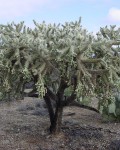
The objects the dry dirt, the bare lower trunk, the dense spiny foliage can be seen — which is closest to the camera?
the dense spiny foliage

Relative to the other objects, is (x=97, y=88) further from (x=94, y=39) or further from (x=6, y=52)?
(x=6, y=52)

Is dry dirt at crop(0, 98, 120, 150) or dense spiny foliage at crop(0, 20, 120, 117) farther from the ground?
dense spiny foliage at crop(0, 20, 120, 117)

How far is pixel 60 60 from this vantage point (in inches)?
305

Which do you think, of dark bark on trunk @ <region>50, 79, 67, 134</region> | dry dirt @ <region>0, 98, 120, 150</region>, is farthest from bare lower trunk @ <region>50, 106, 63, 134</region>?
dry dirt @ <region>0, 98, 120, 150</region>

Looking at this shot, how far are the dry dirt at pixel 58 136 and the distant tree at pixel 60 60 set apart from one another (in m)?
0.89

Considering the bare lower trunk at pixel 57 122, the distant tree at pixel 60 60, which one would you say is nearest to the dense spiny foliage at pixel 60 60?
the distant tree at pixel 60 60

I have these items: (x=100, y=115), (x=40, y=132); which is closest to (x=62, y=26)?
(x=40, y=132)

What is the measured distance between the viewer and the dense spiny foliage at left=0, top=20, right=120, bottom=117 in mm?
7832

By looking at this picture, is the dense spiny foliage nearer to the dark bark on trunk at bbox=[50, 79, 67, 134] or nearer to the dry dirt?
the dark bark on trunk at bbox=[50, 79, 67, 134]

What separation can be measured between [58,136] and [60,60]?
2.21 m

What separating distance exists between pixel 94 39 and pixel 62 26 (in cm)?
85

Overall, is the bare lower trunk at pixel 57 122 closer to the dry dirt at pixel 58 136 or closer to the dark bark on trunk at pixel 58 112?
the dark bark on trunk at pixel 58 112

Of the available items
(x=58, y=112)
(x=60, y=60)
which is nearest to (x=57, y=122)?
(x=58, y=112)

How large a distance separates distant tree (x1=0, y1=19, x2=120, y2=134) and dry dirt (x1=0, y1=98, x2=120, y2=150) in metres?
0.89
